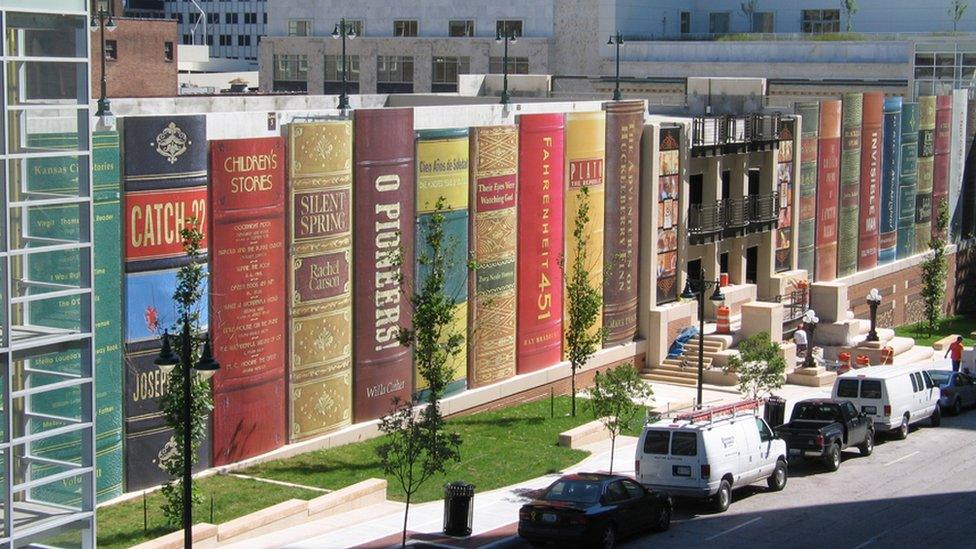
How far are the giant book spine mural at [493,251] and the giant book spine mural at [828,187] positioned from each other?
21.7 m

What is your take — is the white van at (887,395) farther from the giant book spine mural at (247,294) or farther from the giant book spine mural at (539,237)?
the giant book spine mural at (247,294)

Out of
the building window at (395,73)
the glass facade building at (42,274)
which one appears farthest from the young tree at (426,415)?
the building window at (395,73)

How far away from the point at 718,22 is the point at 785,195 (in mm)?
39506

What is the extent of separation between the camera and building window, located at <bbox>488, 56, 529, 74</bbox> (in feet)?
292

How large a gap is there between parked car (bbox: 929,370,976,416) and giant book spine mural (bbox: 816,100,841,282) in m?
14.6

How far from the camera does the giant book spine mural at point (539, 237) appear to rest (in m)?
45.6

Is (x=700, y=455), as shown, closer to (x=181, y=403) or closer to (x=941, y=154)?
(x=181, y=403)

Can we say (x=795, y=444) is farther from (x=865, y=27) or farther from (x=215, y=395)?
(x=865, y=27)

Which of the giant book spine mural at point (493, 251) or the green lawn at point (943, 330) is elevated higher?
the giant book spine mural at point (493, 251)

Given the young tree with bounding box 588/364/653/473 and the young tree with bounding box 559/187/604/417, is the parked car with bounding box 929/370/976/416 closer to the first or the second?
the young tree with bounding box 559/187/604/417

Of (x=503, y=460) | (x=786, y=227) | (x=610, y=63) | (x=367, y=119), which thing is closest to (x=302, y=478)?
(x=503, y=460)

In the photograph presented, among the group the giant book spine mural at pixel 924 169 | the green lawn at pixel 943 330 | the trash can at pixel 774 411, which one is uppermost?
the giant book spine mural at pixel 924 169

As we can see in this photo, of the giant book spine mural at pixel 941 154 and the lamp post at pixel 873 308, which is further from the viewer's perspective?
the giant book spine mural at pixel 941 154

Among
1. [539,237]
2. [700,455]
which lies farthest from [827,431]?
[539,237]
